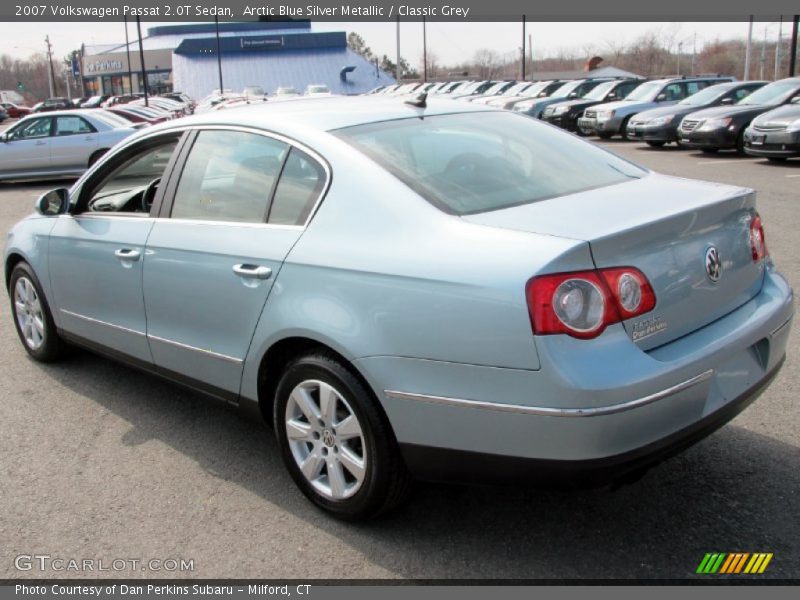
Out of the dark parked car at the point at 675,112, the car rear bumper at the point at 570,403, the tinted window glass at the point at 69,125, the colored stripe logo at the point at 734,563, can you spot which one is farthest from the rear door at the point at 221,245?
the dark parked car at the point at 675,112

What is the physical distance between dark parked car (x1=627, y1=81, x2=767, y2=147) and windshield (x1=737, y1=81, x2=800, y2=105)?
5.35ft

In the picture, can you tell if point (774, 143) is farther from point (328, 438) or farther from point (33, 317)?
point (328, 438)

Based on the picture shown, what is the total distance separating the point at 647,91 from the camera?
22297 millimetres

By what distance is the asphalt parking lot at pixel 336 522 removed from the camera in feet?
9.61

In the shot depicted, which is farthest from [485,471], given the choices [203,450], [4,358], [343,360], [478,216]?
[4,358]

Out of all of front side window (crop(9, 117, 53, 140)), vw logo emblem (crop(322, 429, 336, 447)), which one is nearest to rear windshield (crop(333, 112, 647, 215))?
vw logo emblem (crop(322, 429, 336, 447))

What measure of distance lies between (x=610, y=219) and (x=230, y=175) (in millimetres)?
1816

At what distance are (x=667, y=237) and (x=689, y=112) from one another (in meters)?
17.5

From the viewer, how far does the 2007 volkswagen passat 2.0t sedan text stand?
253cm

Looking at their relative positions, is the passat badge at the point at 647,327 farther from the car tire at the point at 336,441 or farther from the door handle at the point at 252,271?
the door handle at the point at 252,271

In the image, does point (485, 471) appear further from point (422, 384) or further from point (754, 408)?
point (754, 408)

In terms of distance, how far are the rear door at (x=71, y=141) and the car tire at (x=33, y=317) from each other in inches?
496

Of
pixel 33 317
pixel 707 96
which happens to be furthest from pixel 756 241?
pixel 707 96

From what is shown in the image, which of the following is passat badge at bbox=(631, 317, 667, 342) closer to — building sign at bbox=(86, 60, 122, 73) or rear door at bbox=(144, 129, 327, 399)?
rear door at bbox=(144, 129, 327, 399)
